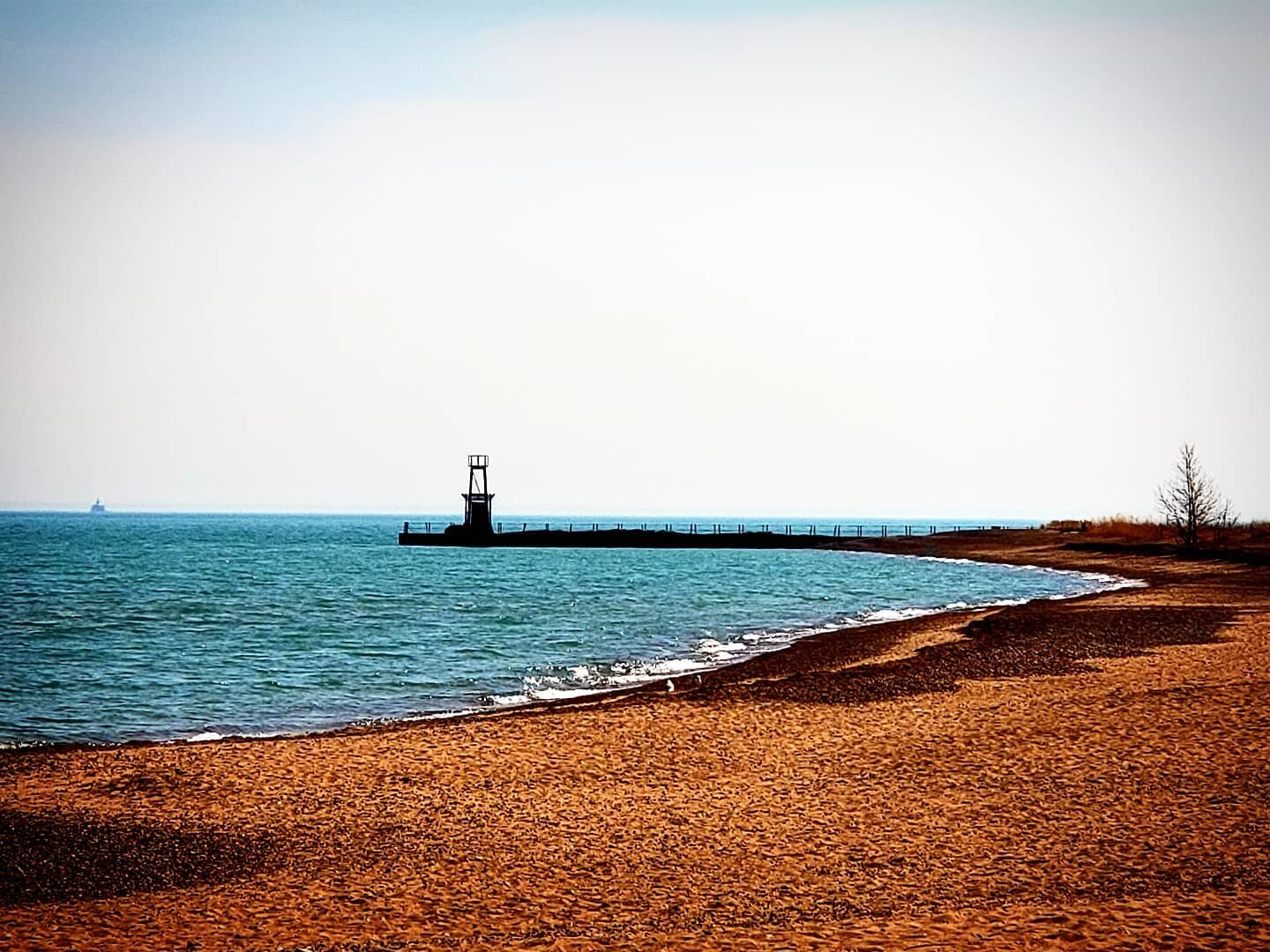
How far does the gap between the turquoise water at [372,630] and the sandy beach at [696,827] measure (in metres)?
5.18

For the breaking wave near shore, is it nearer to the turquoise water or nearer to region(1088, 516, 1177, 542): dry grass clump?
the turquoise water

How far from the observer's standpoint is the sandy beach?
9.48 metres

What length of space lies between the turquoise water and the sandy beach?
17.0ft

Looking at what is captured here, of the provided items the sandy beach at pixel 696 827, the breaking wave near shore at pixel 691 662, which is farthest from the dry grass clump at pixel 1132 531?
the sandy beach at pixel 696 827

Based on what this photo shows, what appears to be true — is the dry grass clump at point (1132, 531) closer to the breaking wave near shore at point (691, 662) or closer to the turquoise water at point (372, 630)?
the turquoise water at point (372, 630)

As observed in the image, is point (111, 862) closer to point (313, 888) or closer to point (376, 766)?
point (313, 888)

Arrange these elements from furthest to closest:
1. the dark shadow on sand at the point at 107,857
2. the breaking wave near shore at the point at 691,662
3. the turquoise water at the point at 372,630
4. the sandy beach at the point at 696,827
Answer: the breaking wave near shore at the point at 691,662
the turquoise water at the point at 372,630
the dark shadow on sand at the point at 107,857
the sandy beach at the point at 696,827

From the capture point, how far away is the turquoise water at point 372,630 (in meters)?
24.0

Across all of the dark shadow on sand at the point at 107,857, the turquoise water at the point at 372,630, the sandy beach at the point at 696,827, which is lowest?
the turquoise water at the point at 372,630

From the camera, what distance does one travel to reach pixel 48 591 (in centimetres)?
5538

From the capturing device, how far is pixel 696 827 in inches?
492

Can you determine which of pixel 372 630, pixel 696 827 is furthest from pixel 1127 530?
pixel 696 827

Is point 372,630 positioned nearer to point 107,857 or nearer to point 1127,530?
point 107,857

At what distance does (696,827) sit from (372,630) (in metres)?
28.4
